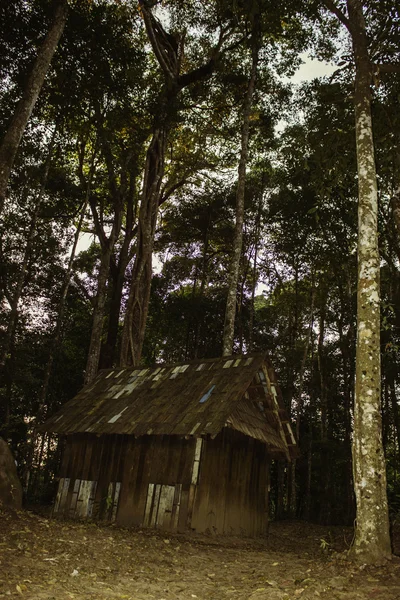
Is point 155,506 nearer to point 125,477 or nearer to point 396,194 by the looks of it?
point 125,477

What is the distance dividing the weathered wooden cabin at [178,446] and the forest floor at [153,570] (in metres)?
1.32

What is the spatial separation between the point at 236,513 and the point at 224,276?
680 inches

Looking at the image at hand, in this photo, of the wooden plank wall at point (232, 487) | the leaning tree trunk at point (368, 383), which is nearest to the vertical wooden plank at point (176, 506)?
the wooden plank wall at point (232, 487)

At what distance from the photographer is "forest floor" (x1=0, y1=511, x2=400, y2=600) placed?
4.93 metres

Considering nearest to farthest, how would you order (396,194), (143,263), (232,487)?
(396,194) < (232,487) < (143,263)

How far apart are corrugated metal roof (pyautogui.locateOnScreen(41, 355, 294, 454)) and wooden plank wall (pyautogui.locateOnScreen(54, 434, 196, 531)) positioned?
2.00 ft

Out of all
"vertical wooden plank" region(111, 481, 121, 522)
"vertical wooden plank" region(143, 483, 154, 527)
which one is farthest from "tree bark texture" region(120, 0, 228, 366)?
"vertical wooden plank" region(143, 483, 154, 527)

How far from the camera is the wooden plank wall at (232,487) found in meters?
10.4

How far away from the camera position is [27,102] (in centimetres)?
1045

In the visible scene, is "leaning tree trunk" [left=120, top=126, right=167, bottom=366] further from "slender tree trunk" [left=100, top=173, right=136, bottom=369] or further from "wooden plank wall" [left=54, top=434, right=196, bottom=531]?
"wooden plank wall" [left=54, top=434, right=196, bottom=531]

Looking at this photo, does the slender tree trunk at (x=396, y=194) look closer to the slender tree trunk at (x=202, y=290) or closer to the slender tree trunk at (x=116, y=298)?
the slender tree trunk at (x=116, y=298)

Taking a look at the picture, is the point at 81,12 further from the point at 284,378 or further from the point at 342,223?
the point at 284,378

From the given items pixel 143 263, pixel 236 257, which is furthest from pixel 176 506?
pixel 143 263

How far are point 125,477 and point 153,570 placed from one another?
15.6 ft
